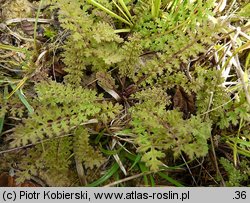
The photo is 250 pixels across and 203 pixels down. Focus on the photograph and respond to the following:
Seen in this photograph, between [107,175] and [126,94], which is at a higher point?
[126,94]

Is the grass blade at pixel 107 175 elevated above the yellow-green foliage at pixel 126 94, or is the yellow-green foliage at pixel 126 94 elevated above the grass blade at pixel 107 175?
the yellow-green foliage at pixel 126 94

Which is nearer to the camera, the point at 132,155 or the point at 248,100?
the point at 248,100

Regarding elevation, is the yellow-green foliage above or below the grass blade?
above

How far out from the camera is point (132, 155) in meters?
2.08

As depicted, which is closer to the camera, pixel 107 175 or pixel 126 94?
pixel 107 175

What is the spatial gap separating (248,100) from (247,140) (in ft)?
1.04

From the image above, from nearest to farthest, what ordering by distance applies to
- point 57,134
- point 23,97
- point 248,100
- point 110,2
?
1. point 57,134
2. point 248,100
3. point 23,97
4. point 110,2

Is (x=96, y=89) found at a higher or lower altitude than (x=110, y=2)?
lower

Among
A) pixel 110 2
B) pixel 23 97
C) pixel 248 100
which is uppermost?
pixel 110 2

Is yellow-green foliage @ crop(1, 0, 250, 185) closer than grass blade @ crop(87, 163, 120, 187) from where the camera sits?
Yes

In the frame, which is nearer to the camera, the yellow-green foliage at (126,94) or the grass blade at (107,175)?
the yellow-green foliage at (126,94)

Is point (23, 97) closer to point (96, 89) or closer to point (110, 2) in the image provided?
point (96, 89)

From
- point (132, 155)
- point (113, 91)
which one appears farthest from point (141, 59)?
point (132, 155)

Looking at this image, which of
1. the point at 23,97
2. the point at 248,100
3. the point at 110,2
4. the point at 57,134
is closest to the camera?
the point at 57,134
